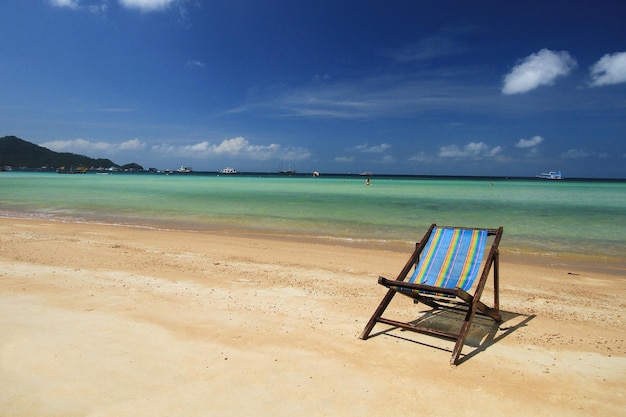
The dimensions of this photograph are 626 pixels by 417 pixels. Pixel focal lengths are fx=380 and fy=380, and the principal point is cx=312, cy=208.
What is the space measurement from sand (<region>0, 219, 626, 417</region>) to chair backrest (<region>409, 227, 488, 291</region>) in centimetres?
72

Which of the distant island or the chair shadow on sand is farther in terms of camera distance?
the distant island

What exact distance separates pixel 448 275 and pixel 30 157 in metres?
208

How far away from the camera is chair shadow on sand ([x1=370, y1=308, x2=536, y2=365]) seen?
441 centimetres

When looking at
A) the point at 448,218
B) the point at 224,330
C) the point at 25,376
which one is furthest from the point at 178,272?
the point at 448,218

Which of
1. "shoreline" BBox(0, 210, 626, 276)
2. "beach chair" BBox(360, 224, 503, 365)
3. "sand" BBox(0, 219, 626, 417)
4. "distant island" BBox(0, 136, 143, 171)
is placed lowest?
"shoreline" BBox(0, 210, 626, 276)

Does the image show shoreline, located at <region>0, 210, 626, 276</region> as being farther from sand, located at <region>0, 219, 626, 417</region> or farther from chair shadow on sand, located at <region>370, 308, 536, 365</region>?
chair shadow on sand, located at <region>370, 308, 536, 365</region>

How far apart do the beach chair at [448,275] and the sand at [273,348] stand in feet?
0.68

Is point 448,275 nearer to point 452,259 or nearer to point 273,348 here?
point 452,259

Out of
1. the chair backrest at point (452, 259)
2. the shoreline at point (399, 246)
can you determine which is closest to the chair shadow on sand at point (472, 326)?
the chair backrest at point (452, 259)

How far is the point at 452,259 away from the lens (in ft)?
16.1

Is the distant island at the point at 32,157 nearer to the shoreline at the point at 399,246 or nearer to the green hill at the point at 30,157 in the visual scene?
the green hill at the point at 30,157

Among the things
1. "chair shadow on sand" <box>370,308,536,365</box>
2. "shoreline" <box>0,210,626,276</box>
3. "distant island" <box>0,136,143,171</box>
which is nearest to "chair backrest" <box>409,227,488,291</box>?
"chair shadow on sand" <box>370,308,536,365</box>

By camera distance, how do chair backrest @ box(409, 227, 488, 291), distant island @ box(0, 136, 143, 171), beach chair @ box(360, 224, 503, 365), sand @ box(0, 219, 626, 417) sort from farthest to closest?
distant island @ box(0, 136, 143, 171)
chair backrest @ box(409, 227, 488, 291)
beach chair @ box(360, 224, 503, 365)
sand @ box(0, 219, 626, 417)

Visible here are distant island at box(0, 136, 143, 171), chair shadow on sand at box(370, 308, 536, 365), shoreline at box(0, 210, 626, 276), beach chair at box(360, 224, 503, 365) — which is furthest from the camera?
distant island at box(0, 136, 143, 171)
